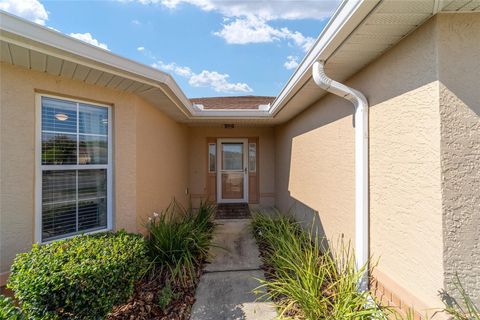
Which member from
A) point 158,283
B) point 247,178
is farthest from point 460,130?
point 247,178

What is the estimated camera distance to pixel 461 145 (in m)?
1.75

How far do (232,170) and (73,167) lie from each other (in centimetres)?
520

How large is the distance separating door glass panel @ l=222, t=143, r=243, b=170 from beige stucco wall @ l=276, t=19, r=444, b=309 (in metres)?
4.73

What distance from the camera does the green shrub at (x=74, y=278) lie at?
6.60 feet

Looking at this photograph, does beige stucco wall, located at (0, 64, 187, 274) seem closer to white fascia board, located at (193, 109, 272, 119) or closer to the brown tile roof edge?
white fascia board, located at (193, 109, 272, 119)

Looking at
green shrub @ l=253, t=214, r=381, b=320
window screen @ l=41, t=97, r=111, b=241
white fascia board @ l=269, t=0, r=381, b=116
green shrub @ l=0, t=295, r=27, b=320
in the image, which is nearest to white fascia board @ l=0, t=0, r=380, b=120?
white fascia board @ l=269, t=0, r=381, b=116

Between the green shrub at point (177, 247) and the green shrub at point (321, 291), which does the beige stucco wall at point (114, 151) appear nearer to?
the green shrub at point (177, 247)

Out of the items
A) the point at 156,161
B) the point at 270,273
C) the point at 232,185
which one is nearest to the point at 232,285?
the point at 270,273

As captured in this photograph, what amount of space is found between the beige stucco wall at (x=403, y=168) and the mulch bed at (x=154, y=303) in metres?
2.40

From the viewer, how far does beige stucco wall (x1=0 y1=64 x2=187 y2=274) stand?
98.6 inches

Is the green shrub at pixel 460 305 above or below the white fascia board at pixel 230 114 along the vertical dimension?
below

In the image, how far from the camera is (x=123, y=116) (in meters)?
3.52

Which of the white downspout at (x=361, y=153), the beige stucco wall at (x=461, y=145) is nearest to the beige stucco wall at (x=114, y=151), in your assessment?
the white downspout at (x=361, y=153)

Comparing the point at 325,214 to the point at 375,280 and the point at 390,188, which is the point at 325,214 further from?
the point at 390,188
